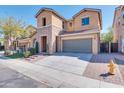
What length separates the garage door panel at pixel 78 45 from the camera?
52.9 ft

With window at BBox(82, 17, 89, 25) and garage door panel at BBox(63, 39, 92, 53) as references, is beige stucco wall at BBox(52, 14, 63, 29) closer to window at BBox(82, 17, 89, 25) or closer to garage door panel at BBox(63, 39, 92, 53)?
garage door panel at BBox(63, 39, 92, 53)

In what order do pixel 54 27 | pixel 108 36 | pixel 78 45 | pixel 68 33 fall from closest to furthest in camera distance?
pixel 78 45, pixel 54 27, pixel 68 33, pixel 108 36

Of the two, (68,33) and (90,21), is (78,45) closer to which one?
(68,33)

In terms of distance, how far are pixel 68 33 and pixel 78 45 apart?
2.82 metres

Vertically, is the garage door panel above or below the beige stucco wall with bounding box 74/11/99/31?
below

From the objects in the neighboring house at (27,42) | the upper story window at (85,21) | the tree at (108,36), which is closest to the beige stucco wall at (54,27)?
the upper story window at (85,21)

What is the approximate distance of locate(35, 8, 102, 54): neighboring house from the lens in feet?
54.5

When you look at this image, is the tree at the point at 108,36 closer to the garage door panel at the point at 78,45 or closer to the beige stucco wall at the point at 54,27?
the beige stucco wall at the point at 54,27

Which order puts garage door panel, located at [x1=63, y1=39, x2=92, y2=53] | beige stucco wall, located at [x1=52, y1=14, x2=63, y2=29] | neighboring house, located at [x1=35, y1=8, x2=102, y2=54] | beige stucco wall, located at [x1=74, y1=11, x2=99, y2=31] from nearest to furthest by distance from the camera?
1. garage door panel, located at [x1=63, y1=39, x2=92, y2=53]
2. neighboring house, located at [x1=35, y1=8, x2=102, y2=54]
3. beige stucco wall, located at [x1=74, y1=11, x2=99, y2=31]
4. beige stucco wall, located at [x1=52, y1=14, x2=63, y2=29]

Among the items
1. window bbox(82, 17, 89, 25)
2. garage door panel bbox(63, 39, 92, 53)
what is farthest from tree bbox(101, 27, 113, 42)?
garage door panel bbox(63, 39, 92, 53)

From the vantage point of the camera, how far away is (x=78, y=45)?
1703 cm

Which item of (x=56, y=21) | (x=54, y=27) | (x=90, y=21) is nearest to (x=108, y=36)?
(x=90, y=21)
